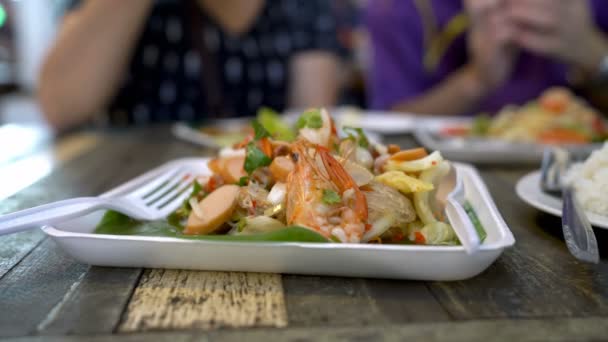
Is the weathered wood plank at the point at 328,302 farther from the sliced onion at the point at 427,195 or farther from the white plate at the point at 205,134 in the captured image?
the white plate at the point at 205,134

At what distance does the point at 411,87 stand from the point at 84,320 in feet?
10.4

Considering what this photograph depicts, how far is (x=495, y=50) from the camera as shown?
2836mm

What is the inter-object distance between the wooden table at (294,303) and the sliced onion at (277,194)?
147 millimetres

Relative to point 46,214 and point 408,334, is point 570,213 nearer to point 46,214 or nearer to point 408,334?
point 408,334

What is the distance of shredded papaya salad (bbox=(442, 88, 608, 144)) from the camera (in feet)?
6.49

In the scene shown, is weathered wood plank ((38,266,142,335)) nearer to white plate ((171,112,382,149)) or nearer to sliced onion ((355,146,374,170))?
sliced onion ((355,146,374,170))

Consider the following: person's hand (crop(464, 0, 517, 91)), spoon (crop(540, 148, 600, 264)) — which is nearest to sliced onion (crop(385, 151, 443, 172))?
spoon (crop(540, 148, 600, 264))

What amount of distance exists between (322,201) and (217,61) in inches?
106

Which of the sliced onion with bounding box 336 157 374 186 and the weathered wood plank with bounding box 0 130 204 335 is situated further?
the sliced onion with bounding box 336 157 374 186

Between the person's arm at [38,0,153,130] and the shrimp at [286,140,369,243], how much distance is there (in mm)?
2287

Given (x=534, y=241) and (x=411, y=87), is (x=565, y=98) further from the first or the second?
(x=534, y=241)

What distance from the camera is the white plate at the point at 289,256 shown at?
69cm

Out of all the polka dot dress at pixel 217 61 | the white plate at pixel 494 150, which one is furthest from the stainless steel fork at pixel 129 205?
the polka dot dress at pixel 217 61

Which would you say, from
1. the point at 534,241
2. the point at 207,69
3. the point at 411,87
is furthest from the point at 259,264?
the point at 411,87
